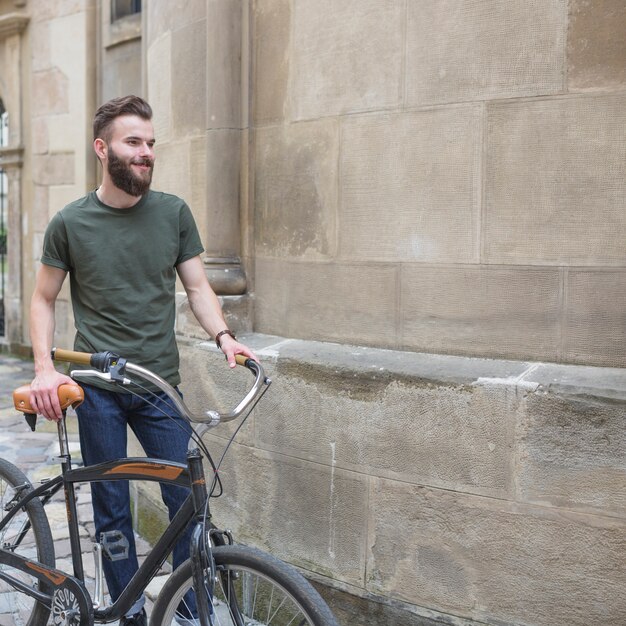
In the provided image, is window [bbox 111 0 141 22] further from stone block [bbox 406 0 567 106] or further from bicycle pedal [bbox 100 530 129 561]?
bicycle pedal [bbox 100 530 129 561]

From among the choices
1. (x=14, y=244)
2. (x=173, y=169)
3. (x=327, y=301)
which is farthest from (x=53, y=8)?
(x=327, y=301)

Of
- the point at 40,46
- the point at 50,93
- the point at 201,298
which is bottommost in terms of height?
the point at 201,298

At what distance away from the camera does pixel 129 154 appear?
2.73 metres

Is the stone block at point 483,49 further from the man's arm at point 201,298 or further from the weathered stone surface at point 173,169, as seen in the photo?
the weathered stone surface at point 173,169

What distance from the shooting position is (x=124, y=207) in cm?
284

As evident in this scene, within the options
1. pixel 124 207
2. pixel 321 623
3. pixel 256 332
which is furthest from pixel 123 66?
pixel 321 623

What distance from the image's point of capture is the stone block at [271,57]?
3.55 metres

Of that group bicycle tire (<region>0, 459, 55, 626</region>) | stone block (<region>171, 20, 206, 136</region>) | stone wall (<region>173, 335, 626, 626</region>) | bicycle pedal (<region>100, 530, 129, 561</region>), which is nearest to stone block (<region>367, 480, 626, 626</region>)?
stone wall (<region>173, 335, 626, 626</region>)

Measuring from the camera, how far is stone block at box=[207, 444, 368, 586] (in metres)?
3.17

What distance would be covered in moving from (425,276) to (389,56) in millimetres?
783

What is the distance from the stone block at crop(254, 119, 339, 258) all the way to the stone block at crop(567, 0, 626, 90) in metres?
0.91

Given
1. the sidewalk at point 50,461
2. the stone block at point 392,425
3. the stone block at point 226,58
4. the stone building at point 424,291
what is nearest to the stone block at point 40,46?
the sidewalk at point 50,461

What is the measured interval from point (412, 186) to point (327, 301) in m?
0.57

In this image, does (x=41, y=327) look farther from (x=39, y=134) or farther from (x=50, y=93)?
(x=39, y=134)
